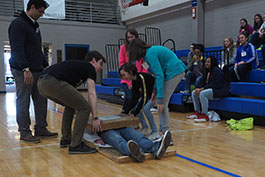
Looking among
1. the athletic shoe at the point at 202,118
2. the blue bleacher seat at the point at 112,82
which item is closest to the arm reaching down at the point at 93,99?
the athletic shoe at the point at 202,118

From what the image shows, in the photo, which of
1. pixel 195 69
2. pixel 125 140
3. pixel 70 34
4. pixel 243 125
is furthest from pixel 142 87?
pixel 70 34

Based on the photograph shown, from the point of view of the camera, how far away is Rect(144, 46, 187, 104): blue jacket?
2705 mm

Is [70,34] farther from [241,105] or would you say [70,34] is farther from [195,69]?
[241,105]

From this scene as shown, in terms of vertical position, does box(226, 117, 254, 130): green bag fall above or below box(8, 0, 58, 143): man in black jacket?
below

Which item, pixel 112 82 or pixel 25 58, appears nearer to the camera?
pixel 25 58

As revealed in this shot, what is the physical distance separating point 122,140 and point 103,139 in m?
0.30

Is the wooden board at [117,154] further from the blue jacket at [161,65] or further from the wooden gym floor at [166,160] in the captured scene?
the blue jacket at [161,65]

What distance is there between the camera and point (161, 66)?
2.86m

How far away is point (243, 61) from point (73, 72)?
349cm

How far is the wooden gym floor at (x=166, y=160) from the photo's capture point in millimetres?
2191

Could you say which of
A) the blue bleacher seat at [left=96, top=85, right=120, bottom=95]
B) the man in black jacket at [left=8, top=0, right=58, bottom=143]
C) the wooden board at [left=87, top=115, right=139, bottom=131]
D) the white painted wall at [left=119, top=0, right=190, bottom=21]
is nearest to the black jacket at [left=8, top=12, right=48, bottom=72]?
the man in black jacket at [left=8, top=0, right=58, bottom=143]

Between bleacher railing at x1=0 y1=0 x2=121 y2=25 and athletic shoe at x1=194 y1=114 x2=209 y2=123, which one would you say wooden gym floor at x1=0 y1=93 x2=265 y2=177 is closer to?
athletic shoe at x1=194 y1=114 x2=209 y2=123

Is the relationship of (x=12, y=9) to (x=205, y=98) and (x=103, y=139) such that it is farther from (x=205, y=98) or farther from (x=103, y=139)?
(x=103, y=139)

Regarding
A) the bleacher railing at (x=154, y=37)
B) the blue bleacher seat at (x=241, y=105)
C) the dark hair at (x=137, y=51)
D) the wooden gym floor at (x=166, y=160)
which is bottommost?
the wooden gym floor at (x=166, y=160)
